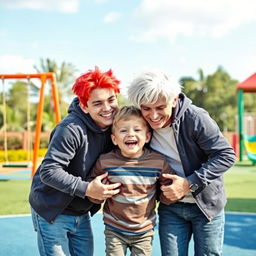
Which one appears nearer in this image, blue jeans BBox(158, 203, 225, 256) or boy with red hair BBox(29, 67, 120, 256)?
boy with red hair BBox(29, 67, 120, 256)

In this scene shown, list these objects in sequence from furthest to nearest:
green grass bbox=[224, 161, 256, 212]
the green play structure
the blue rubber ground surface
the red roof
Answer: the red roof < the green play structure < green grass bbox=[224, 161, 256, 212] < the blue rubber ground surface

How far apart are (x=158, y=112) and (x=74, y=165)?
60 cm

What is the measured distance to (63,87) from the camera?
140ft

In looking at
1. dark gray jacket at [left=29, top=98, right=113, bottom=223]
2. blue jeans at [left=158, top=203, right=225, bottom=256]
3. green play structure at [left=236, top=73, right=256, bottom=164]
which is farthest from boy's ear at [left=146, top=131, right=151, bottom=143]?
green play structure at [left=236, top=73, right=256, bottom=164]

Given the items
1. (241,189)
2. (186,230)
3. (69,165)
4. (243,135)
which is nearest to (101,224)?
(186,230)

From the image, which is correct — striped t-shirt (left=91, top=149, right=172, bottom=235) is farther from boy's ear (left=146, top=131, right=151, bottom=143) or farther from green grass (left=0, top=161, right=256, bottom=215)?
green grass (left=0, top=161, right=256, bottom=215)

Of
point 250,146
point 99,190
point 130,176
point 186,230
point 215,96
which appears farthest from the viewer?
point 215,96

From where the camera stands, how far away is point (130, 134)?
2.57m

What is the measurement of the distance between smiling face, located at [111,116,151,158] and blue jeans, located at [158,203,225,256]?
0.48 metres

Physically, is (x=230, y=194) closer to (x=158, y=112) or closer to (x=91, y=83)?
(x=158, y=112)

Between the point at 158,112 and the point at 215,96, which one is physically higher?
the point at 158,112

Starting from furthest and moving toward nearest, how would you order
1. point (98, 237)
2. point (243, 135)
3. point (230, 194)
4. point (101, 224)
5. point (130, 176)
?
point (243, 135), point (230, 194), point (101, 224), point (98, 237), point (130, 176)

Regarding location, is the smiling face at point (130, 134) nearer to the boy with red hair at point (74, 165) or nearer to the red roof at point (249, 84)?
the boy with red hair at point (74, 165)

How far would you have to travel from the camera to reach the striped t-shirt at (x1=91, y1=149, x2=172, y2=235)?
8.59 ft
